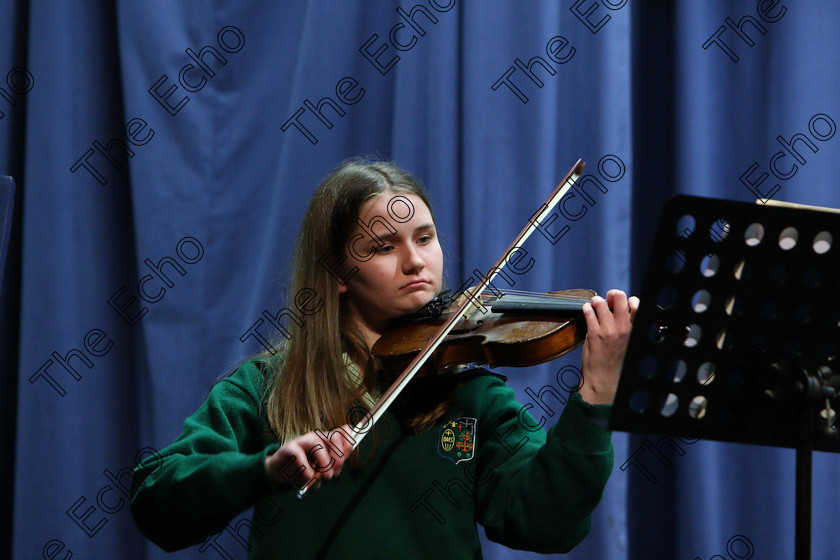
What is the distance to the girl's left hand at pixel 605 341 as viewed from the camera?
105 centimetres

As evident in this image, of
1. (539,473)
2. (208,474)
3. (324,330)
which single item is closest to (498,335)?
(539,473)

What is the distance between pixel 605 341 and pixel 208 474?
557 mm

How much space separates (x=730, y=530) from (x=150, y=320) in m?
1.40

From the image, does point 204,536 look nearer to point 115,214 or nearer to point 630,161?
point 115,214

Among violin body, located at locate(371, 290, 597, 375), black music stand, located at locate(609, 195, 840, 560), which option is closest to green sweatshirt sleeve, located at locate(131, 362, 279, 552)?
violin body, located at locate(371, 290, 597, 375)

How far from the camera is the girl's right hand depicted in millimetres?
875

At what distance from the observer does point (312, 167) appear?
1926 mm

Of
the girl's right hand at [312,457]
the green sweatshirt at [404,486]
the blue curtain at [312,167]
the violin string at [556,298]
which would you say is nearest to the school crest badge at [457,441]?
the green sweatshirt at [404,486]

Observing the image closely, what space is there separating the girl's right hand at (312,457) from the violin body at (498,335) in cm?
31

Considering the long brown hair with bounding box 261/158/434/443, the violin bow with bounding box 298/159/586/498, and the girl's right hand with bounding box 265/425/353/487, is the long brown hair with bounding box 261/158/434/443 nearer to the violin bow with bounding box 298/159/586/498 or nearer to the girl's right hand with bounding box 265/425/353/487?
the violin bow with bounding box 298/159/586/498

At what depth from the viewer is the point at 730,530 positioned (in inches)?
66.9

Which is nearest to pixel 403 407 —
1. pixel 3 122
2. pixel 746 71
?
pixel 746 71

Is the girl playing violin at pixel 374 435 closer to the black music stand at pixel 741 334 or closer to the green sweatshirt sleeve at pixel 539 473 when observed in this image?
the green sweatshirt sleeve at pixel 539 473

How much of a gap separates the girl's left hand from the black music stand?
166mm
